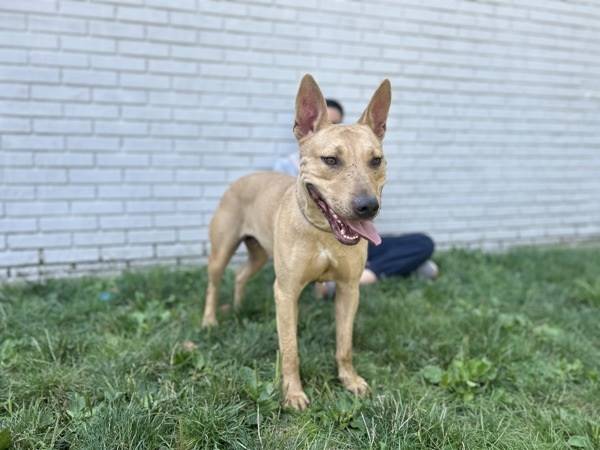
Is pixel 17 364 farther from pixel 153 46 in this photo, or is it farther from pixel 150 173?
pixel 153 46

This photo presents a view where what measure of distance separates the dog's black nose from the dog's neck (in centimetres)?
38

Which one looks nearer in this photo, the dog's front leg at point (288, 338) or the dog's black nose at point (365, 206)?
the dog's black nose at point (365, 206)

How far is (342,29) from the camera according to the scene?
5.38 metres

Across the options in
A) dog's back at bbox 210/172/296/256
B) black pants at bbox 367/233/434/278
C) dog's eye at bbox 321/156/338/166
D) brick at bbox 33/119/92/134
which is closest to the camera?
dog's eye at bbox 321/156/338/166

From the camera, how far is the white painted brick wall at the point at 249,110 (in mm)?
4547

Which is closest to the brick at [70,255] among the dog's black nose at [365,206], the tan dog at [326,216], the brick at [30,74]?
the brick at [30,74]

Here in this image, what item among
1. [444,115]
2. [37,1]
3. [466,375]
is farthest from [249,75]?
[466,375]

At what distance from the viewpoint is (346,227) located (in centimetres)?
271

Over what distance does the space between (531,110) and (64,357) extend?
19.4 ft

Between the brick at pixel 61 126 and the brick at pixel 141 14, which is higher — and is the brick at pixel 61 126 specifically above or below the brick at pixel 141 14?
below

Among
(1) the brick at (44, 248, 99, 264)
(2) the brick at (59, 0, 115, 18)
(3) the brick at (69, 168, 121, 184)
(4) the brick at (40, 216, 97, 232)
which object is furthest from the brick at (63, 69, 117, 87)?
(1) the brick at (44, 248, 99, 264)

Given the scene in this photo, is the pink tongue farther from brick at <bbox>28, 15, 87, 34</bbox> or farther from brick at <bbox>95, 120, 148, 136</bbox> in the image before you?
brick at <bbox>28, 15, 87, 34</bbox>

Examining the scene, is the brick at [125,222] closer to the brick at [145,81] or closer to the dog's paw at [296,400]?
the brick at [145,81]

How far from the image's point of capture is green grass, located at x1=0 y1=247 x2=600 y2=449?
2.52m
